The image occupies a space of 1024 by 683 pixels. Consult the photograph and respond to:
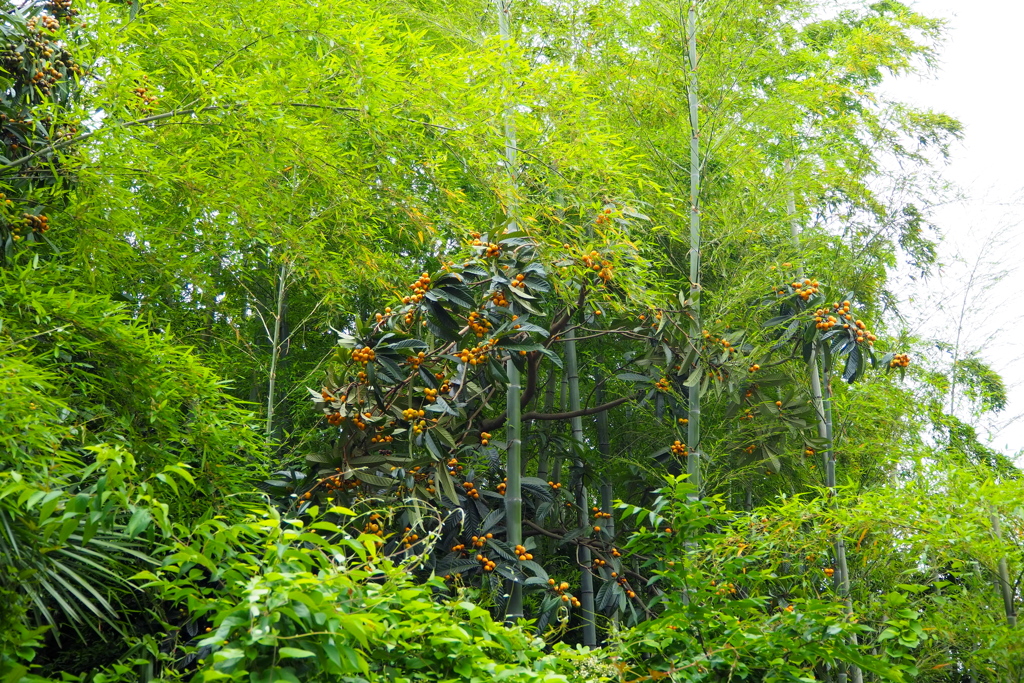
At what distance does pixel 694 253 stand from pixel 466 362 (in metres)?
1.18

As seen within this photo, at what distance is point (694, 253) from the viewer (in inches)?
149

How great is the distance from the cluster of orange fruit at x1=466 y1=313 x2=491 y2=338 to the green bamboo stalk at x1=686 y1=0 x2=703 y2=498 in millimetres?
971

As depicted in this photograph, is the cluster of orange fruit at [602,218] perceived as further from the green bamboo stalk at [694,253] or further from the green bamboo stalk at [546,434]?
the green bamboo stalk at [546,434]

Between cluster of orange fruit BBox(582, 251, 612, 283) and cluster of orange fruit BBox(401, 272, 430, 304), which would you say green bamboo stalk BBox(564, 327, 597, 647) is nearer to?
cluster of orange fruit BBox(582, 251, 612, 283)

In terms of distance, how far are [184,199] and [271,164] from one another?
0.62 m

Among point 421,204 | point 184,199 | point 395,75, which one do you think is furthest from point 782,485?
point 184,199

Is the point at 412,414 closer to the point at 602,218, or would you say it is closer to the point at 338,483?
the point at 338,483

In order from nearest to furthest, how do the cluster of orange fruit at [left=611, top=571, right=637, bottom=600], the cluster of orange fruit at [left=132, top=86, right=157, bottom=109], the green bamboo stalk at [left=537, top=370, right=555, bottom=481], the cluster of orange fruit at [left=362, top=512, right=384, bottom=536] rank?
the cluster of orange fruit at [left=362, top=512, right=384, bottom=536]
the cluster of orange fruit at [left=132, top=86, right=157, bottom=109]
the cluster of orange fruit at [left=611, top=571, right=637, bottom=600]
the green bamboo stalk at [left=537, top=370, right=555, bottom=481]

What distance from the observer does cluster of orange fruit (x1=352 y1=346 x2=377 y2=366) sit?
125 inches

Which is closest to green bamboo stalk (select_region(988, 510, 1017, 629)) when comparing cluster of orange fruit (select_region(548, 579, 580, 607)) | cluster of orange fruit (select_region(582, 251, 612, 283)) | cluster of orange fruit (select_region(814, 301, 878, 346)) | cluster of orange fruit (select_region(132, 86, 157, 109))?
cluster of orange fruit (select_region(814, 301, 878, 346))

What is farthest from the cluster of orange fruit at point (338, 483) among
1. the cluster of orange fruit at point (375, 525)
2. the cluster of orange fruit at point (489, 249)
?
the cluster of orange fruit at point (489, 249)

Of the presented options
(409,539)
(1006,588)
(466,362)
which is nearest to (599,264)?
(466,362)

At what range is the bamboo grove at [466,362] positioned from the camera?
226cm

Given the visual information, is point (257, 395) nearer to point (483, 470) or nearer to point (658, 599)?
point (483, 470)
